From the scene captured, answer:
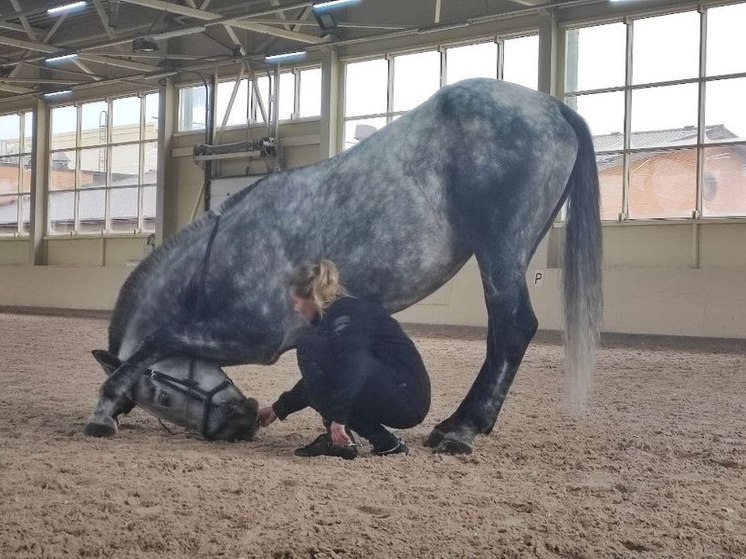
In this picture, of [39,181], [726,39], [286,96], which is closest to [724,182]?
[726,39]

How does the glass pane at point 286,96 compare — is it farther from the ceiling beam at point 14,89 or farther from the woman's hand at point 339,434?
the woman's hand at point 339,434

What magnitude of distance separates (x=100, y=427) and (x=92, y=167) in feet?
61.9

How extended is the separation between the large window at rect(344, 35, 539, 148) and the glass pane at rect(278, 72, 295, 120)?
153 cm

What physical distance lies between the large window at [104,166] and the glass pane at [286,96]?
146 inches

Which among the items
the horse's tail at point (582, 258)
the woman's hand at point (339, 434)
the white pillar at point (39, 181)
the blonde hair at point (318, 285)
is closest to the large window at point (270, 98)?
the white pillar at point (39, 181)

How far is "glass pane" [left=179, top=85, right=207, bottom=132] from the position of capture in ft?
67.5

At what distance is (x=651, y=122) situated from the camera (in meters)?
14.3

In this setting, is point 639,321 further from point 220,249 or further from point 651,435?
point 220,249

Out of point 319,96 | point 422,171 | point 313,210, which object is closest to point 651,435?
point 422,171

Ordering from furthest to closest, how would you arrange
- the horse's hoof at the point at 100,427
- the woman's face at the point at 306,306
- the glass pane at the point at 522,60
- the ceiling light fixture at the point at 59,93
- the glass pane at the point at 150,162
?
the ceiling light fixture at the point at 59,93 < the glass pane at the point at 150,162 < the glass pane at the point at 522,60 < the horse's hoof at the point at 100,427 < the woman's face at the point at 306,306

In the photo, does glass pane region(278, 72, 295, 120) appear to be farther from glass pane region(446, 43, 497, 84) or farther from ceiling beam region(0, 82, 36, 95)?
ceiling beam region(0, 82, 36, 95)

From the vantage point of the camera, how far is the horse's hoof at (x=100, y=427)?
14.6ft

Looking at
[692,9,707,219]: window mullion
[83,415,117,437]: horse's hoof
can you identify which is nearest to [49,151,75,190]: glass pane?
[692,9,707,219]: window mullion

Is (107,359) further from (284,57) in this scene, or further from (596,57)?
(284,57)
